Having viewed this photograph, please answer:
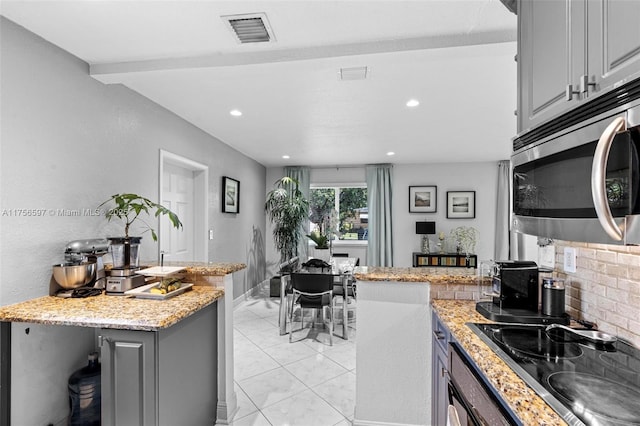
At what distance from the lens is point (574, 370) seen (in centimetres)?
104

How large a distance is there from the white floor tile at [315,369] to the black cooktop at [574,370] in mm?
1715

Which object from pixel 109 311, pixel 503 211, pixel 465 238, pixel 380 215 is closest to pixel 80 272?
pixel 109 311

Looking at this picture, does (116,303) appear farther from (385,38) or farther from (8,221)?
(385,38)

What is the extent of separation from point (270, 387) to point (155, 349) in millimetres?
1400

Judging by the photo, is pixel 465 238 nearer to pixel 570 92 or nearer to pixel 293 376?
pixel 293 376

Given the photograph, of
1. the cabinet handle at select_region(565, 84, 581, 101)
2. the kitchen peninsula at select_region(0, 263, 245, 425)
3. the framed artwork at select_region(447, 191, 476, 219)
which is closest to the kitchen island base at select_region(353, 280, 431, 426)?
the kitchen peninsula at select_region(0, 263, 245, 425)

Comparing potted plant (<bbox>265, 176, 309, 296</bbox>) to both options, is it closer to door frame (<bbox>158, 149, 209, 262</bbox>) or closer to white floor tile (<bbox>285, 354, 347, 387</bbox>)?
door frame (<bbox>158, 149, 209, 262</bbox>)

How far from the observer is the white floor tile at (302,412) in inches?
87.1

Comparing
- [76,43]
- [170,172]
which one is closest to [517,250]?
[170,172]

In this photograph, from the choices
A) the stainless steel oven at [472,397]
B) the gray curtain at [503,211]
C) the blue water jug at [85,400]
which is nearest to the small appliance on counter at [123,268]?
the blue water jug at [85,400]

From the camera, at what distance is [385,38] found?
1.90 meters

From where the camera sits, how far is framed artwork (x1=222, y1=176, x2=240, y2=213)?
4.36 metres

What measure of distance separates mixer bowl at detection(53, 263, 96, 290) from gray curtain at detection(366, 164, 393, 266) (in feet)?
15.7

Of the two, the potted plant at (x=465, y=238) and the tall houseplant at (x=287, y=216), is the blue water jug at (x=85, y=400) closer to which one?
the tall houseplant at (x=287, y=216)
